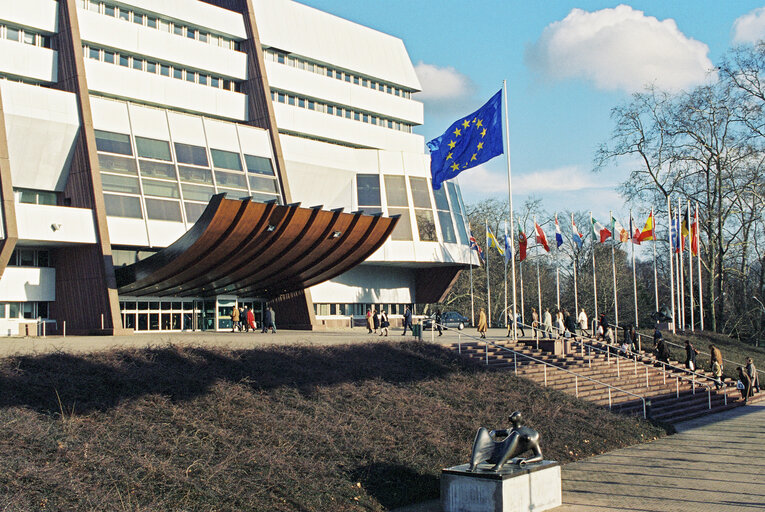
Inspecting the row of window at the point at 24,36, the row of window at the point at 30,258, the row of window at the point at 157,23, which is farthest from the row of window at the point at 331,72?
the row of window at the point at 30,258

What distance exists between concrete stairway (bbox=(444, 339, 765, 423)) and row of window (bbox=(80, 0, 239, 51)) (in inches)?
968

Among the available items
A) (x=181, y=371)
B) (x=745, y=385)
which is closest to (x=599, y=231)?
(x=745, y=385)

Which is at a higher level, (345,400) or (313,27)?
(313,27)

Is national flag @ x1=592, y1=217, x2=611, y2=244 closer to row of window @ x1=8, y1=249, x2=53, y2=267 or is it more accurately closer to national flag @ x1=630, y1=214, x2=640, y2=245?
national flag @ x1=630, y1=214, x2=640, y2=245

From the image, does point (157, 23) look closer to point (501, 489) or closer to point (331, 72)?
point (331, 72)

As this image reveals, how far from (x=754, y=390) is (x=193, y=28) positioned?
109ft

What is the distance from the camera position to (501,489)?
1138 centimetres

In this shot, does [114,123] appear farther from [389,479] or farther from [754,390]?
[754,390]

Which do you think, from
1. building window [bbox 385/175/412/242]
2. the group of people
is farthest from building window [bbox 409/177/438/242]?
the group of people

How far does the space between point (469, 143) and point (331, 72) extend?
83.2 ft

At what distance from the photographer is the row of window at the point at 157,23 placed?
35.8 meters

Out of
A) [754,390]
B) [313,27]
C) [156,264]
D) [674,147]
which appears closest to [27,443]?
[156,264]

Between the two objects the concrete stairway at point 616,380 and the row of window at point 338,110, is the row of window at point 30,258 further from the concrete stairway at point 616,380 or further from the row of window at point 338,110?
the concrete stairway at point 616,380

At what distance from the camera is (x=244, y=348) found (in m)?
18.1
